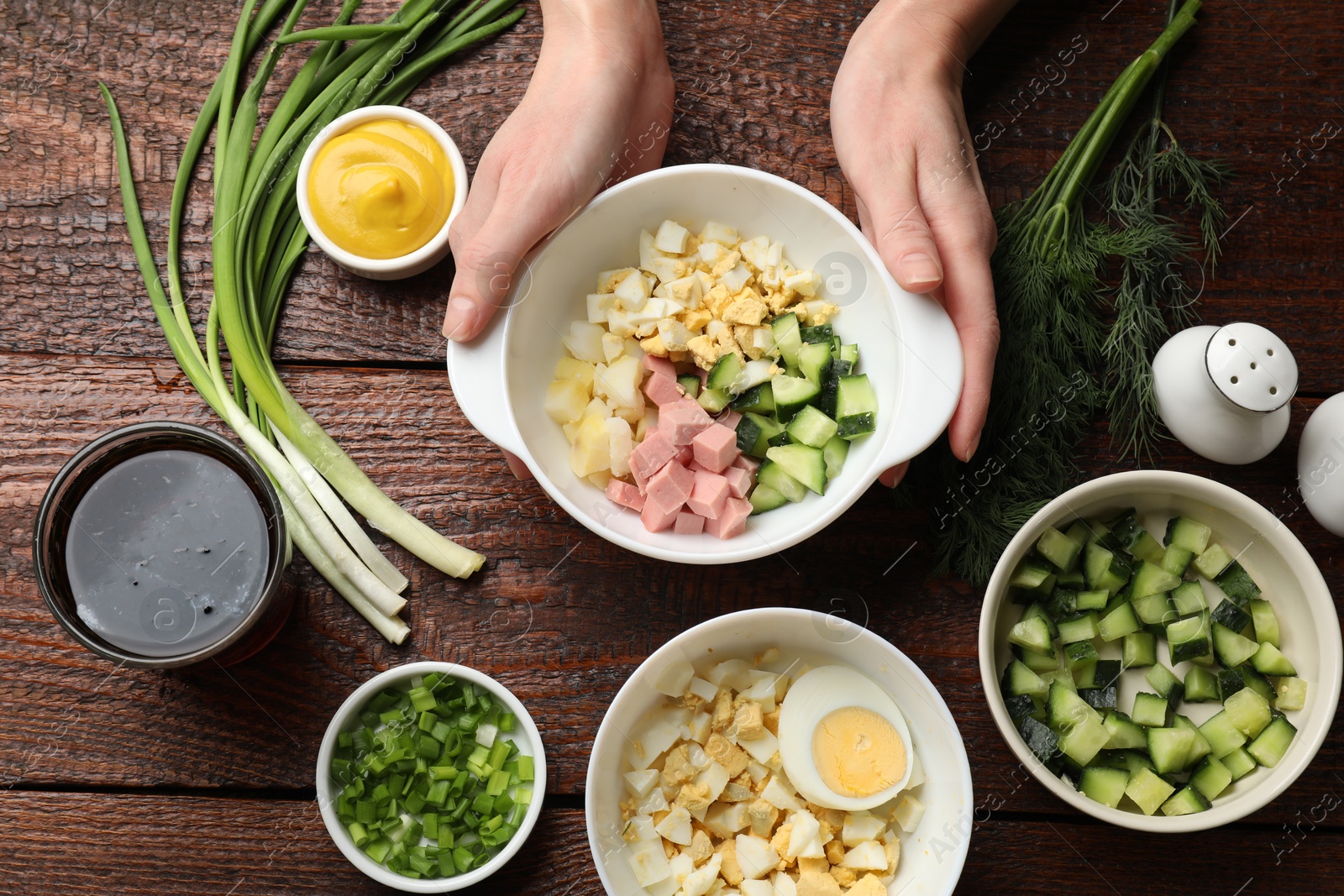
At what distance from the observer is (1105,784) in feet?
4.87

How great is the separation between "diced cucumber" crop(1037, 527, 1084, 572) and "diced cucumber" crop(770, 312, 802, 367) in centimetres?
55

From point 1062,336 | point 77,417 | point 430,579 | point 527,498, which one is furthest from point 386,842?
point 1062,336

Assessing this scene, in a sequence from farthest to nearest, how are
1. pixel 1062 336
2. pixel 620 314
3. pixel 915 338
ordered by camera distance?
pixel 1062 336 → pixel 620 314 → pixel 915 338

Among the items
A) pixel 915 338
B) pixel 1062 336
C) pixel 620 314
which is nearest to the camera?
pixel 915 338

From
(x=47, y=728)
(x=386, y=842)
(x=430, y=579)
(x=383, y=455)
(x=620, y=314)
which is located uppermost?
(x=620, y=314)

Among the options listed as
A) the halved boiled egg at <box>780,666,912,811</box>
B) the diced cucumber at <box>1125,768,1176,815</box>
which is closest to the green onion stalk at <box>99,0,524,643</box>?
the halved boiled egg at <box>780,666,912,811</box>

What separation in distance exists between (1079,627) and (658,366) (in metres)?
0.90

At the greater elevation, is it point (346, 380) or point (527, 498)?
point (346, 380)

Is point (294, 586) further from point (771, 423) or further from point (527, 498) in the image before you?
point (771, 423)

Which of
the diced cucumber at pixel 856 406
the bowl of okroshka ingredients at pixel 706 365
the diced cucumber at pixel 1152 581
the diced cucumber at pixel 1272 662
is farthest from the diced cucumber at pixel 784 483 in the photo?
the diced cucumber at pixel 1272 662

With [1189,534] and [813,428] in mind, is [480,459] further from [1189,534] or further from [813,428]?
[1189,534]

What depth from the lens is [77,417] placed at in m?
1.68

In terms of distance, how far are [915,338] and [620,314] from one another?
1.68 feet

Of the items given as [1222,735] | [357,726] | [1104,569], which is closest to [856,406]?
[1104,569]
